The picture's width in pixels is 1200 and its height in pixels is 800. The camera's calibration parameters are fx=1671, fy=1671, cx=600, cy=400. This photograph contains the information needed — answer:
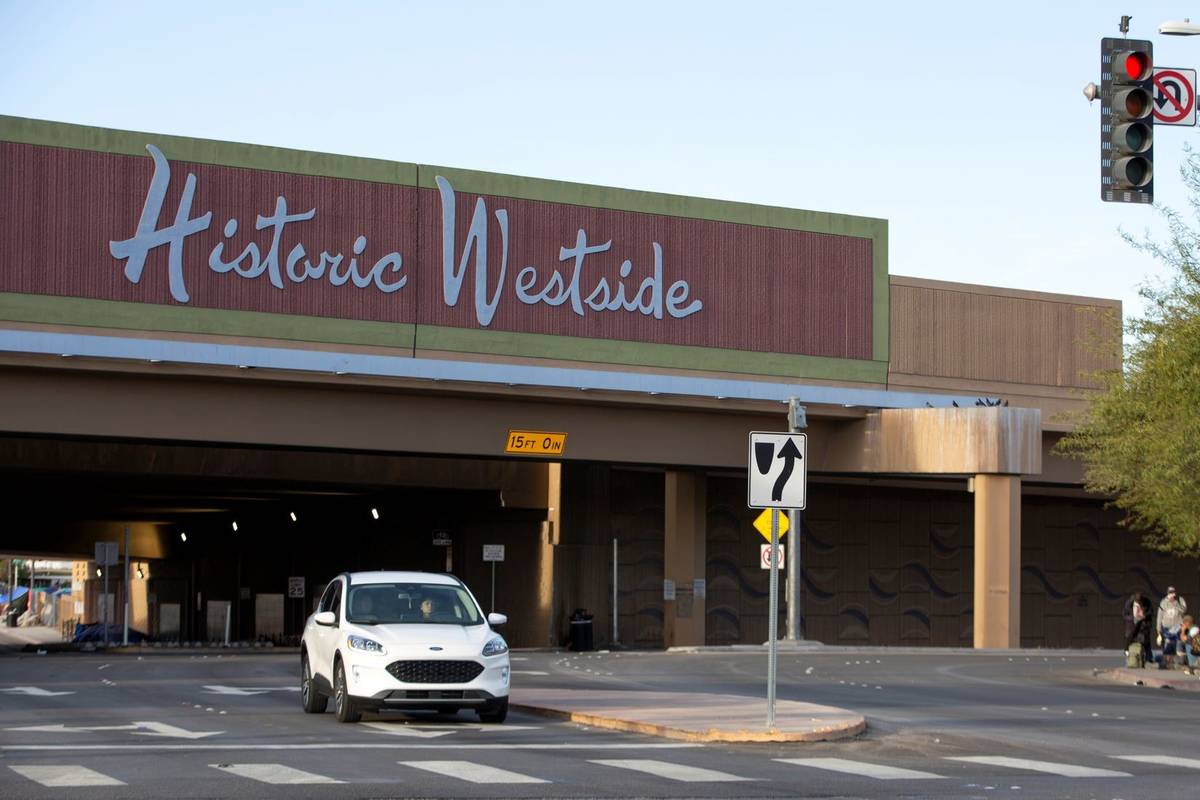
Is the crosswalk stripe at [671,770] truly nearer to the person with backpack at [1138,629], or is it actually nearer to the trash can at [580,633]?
the person with backpack at [1138,629]

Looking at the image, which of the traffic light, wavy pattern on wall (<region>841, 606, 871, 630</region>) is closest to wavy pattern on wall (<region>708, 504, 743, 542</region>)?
wavy pattern on wall (<region>841, 606, 871, 630</region>)

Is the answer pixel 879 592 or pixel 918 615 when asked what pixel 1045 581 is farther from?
pixel 879 592

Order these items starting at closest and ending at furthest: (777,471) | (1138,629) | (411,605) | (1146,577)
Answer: (777,471) → (411,605) → (1138,629) → (1146,577)

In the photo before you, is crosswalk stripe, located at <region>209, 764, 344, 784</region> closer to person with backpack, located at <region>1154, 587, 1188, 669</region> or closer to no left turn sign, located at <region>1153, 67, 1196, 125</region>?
no left turn sign, located at <region>1153, 67, 1196, 125</region>

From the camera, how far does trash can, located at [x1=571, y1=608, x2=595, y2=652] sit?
43844 mm

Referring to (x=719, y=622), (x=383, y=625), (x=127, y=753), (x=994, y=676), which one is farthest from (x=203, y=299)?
(x=127, y=753)

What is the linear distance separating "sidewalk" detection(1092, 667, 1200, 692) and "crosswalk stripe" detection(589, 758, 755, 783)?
654 inches

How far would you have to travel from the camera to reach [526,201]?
45.4 meters

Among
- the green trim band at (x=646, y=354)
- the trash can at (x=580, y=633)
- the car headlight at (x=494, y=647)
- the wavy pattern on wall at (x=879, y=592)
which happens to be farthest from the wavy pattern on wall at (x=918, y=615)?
the car headlight at (x=494, y=647)

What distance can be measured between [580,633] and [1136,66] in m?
30.4

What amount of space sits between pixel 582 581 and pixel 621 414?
22.1ft

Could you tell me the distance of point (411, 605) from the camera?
1911cm

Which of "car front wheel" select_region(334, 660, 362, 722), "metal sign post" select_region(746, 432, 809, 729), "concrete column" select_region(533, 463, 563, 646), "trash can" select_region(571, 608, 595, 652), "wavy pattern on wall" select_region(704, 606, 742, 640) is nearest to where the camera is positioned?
"metal sign post" select_region(746, 432, 809, 729)

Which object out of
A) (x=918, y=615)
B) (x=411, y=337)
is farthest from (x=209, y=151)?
(x=918, y=615)
